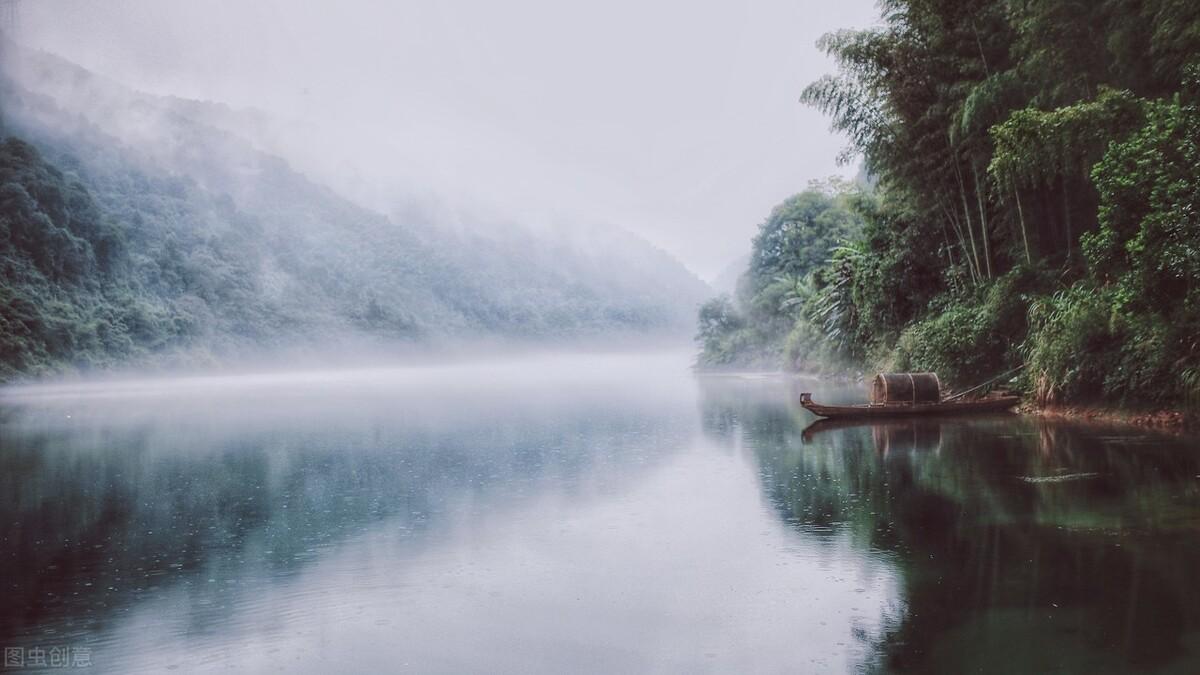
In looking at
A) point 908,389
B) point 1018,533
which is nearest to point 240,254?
point 908,389

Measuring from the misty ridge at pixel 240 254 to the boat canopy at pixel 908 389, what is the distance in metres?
38.2

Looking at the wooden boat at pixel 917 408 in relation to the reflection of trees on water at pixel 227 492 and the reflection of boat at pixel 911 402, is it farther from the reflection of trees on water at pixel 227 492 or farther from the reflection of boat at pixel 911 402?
the reflection of trees on water at pixel 227 492

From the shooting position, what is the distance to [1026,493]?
7.79 metres

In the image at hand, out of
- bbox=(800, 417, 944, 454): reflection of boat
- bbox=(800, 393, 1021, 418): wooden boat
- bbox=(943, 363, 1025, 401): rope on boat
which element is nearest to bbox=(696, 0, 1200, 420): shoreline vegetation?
bbox=(943, 363, 1025, 401): rope on boat

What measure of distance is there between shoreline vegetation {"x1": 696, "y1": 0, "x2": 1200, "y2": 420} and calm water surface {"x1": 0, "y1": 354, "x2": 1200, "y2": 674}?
6.12 feet

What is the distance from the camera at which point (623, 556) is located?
6293mm

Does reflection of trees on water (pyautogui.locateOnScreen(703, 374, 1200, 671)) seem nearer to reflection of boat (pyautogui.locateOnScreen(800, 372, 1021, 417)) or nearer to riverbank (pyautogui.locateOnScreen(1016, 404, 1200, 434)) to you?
riverbank (pyautogui.locateOnScreen(1016, 404, 1200, 434))

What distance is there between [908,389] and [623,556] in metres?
10.2

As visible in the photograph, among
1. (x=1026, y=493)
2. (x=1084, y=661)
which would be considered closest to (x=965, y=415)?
(x=1026, y=493)

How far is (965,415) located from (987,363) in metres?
2.70

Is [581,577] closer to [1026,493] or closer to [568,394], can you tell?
[1026,493]

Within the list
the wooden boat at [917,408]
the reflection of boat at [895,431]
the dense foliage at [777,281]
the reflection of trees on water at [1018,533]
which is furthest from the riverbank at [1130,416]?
Result: the dense foliage at [777,281]

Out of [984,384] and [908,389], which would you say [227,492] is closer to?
[908,389]

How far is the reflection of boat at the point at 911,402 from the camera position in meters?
14.8
